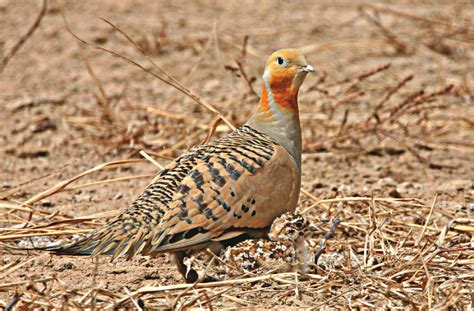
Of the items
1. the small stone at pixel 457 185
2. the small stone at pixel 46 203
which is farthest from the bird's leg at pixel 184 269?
the small stone at pixel 457 185

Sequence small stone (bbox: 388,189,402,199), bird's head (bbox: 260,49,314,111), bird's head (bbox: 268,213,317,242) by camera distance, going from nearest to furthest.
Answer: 1. bird's head (bbox: 268,213,317,242)
2. bird's head (bbox: 260,49,314,111)
3. small stone (bbox: 388,189,402,199)

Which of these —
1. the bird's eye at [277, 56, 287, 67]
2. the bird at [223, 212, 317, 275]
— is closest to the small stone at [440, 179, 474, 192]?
the bird's eye at [277, 56, 287, 67]

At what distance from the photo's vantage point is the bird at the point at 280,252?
3.99m

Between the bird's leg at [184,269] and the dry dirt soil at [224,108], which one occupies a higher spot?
the bird's leg at [184,269]

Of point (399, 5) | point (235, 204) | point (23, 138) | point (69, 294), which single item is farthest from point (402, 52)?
point (69, 294)

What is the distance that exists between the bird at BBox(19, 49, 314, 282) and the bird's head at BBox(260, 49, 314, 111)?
0.04 ft

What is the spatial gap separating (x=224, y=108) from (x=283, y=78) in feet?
8.95

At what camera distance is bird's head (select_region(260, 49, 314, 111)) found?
4.58 m

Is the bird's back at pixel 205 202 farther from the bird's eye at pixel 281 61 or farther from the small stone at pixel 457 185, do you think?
the small stone at pixel 457 185

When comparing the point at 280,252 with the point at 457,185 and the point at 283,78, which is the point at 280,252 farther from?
the point at 457,185

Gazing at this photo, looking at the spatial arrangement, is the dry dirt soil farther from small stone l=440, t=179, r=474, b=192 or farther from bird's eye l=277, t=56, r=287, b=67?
bird's eye l=277, t=56, r=287, b=67

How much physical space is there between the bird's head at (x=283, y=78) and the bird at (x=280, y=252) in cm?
78

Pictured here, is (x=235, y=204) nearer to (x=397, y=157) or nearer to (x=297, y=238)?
(x=297, y=238)

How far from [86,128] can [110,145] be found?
613 mm
